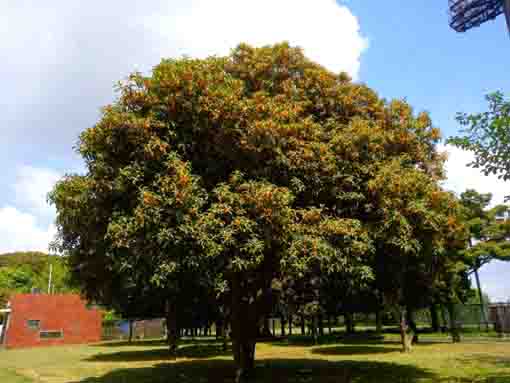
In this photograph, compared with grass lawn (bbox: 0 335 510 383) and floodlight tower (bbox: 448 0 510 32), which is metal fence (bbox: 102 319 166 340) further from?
floodlight tower (bbox: 448 0 510 32)

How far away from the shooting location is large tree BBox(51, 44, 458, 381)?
12352 millimetres

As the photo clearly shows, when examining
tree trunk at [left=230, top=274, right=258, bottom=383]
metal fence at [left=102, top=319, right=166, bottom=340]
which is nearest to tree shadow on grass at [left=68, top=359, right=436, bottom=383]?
tree trunk at [left=230, top=274, right=258, bottom=383]

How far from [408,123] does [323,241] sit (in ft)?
24.8

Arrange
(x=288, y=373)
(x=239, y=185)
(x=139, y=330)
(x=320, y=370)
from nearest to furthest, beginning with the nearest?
1. (x=239, y=185)
2. (x=288, y=373)
3. (x=320, y=370)
4. (x=139, y=330)

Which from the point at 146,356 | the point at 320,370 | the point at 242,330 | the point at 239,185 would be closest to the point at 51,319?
the point at 146,356

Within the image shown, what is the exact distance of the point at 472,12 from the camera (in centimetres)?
1836

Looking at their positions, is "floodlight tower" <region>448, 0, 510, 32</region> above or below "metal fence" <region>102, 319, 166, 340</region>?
above

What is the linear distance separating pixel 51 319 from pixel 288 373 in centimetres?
4630

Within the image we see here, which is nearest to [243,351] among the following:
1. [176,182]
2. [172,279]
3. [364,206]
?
[172,279]

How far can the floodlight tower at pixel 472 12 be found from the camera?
1788 cm

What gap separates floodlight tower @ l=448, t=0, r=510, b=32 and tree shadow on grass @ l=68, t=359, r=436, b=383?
1450 centimetres

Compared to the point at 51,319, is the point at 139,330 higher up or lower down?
lower down

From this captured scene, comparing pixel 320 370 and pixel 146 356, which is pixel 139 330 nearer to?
pixel 146 356

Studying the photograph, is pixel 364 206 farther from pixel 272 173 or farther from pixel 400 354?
pixel 400 354
